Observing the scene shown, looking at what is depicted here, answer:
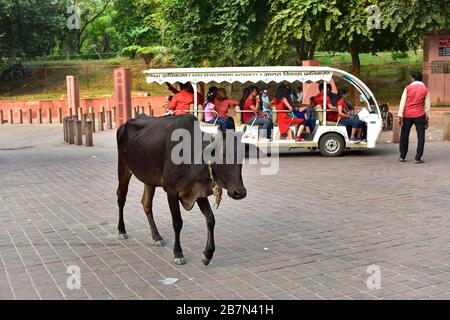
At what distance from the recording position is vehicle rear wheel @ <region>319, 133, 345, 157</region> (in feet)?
46.8

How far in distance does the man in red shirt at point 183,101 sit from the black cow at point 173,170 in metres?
7.11

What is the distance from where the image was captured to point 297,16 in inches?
906

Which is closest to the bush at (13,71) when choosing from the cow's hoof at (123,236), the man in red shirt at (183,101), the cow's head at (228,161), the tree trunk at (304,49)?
the tree trunk at (304,49)

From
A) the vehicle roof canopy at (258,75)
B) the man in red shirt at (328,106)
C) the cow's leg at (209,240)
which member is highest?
the vehicle roof canopy at (258,75)

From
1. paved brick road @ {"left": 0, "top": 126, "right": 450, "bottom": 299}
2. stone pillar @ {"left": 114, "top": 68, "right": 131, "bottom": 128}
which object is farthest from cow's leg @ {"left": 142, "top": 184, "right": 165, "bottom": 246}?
stone pillar @ {"left": 114, "top": 68, "right": 131, "bottom": 128}

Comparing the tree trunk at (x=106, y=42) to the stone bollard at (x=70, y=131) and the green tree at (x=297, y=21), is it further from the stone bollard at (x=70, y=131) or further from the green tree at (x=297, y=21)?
the stone bollard at (x=70, y=131)

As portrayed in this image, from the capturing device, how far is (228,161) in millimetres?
5660

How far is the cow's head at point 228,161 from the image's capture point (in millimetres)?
5613

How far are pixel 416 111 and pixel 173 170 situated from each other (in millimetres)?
8285

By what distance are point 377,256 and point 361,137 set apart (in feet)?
27.6

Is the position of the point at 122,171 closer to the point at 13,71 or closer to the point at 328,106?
the point at 328,106

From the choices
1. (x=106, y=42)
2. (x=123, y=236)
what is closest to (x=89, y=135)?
(x=123, y=236)

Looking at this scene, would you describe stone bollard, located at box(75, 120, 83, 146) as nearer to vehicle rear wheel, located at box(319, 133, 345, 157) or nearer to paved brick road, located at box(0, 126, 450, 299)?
paved brick road, located at box(0, 126, 450, 299)
